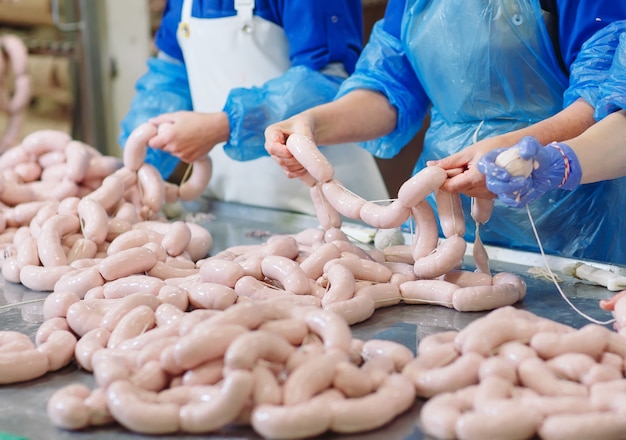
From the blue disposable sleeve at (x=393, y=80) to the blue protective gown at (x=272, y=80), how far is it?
8.5 inches

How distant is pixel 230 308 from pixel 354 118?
941mm

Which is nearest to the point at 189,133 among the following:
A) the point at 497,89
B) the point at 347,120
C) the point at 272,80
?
the point at 272,80

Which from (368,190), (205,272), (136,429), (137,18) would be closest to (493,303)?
(205,272)

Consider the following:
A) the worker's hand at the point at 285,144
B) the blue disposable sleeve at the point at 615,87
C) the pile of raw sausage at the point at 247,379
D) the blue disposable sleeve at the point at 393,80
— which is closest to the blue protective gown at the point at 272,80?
the blue disposable sleeve at the point at 393,80

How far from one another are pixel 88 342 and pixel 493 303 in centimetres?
72

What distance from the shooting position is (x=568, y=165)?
1.44 metres

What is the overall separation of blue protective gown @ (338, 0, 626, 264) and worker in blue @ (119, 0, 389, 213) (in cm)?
34

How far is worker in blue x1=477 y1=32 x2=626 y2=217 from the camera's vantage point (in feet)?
4.46

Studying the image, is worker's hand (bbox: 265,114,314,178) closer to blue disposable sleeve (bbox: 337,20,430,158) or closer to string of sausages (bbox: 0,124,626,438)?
string of sausages (bbox: 0,124,626,438)

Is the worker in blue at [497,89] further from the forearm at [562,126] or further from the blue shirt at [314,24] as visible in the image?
the blue shirt at [314,24]

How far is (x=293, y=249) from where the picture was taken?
1.68 meters

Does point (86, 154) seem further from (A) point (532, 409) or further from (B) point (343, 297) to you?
(A) point (532, 409)

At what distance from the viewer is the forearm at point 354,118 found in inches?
77.0

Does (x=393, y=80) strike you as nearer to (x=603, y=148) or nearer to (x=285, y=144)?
(x=285, y=144)
